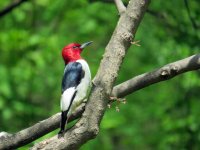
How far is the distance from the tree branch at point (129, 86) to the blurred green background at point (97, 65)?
3.19 m

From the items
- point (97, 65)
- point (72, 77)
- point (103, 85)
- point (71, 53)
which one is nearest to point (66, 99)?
point (72, 77)

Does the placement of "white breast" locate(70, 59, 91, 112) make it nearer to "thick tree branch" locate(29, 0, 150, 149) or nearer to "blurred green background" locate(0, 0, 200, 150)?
"thick tree branch" locate(29, 0, 150, 149)

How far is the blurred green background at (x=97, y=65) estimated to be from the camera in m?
8.21

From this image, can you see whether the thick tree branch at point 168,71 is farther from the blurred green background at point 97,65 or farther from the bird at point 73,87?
the blurred green background at point 97,65

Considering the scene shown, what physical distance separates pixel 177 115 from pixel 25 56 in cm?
255

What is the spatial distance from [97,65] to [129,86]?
5823mm

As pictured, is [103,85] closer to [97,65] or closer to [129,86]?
[129,86]

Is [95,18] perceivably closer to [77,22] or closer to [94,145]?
[77,22]

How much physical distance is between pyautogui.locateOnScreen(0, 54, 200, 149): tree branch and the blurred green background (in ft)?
10.5

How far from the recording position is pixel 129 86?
12.5 feet

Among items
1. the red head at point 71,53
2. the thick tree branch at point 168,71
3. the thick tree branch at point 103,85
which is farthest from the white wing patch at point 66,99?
the red head at point 71,53

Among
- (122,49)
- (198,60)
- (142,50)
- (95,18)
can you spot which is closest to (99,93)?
(122,49)

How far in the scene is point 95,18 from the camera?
33.4ft

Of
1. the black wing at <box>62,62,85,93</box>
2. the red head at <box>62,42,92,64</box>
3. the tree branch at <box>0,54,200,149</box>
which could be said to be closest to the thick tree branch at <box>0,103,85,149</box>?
the tree branch at <box>0,54,200,149</box>
